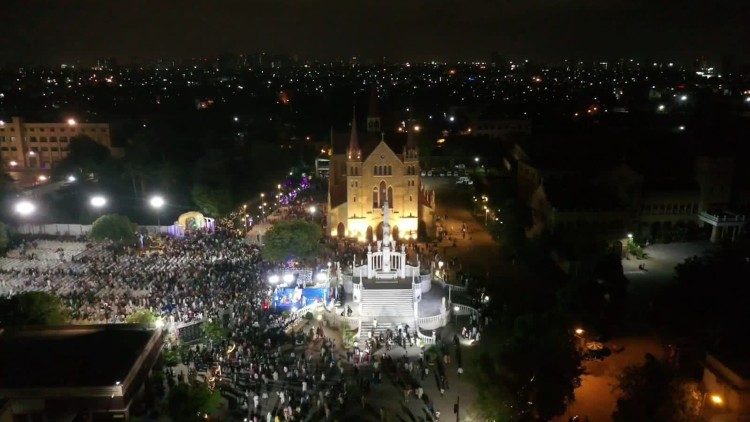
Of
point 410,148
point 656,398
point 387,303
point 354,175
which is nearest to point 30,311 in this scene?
point 387,303

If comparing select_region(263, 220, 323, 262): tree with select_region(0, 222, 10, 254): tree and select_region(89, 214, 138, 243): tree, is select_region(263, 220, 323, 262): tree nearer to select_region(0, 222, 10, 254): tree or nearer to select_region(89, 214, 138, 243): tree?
select_region(89, 214, 138, 243): tree

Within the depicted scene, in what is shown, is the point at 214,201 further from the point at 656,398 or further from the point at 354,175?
the point at 656,398

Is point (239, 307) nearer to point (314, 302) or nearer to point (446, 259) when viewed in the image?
point (314, 302)

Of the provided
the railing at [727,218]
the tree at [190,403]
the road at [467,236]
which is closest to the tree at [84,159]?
the road at [467,236]

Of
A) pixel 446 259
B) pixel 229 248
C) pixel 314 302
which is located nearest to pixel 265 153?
pixel 229 248

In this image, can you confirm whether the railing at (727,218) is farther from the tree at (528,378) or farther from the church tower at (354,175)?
the tree at (528,378)
